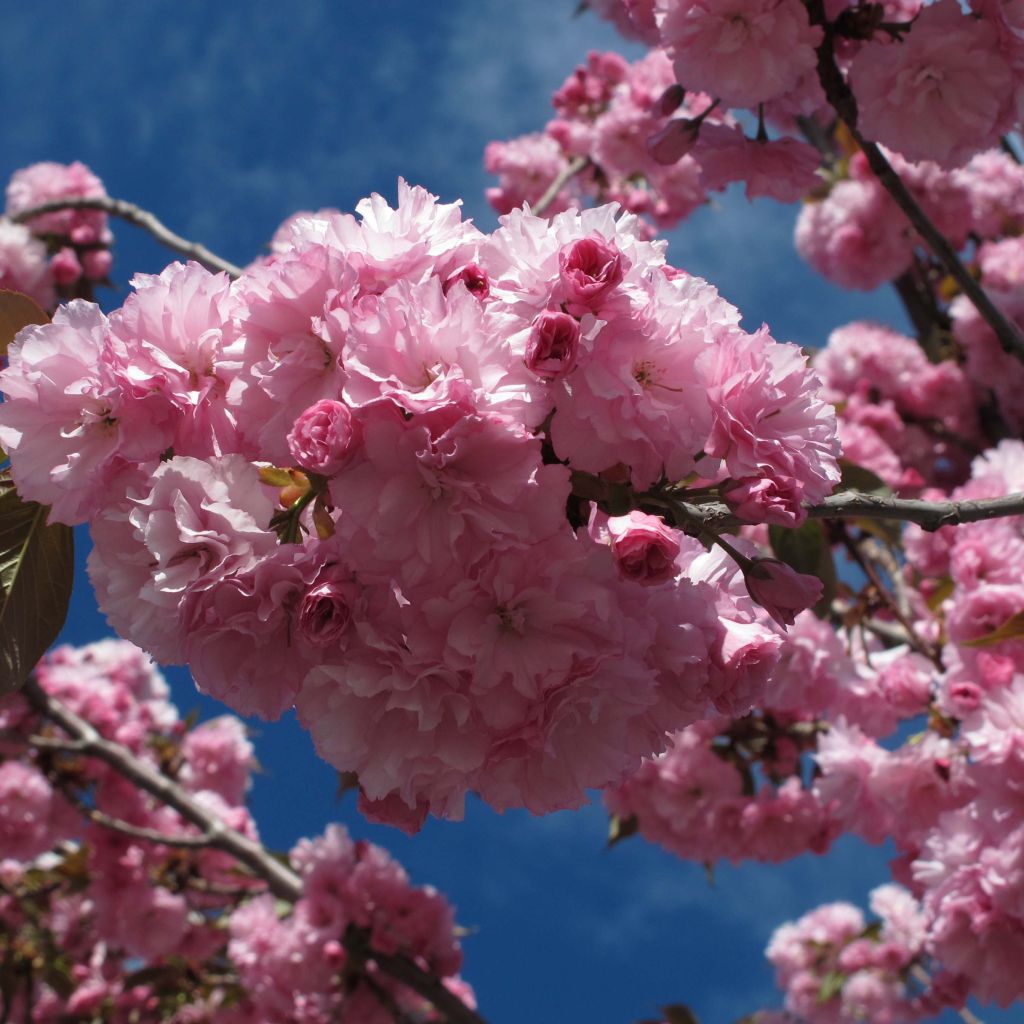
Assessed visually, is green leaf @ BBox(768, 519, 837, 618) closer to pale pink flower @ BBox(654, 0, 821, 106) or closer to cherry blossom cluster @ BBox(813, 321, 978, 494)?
pale pink flower @ BBox(654, 0, 821, 106)

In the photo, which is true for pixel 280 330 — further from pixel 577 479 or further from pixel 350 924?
pixel 350 924

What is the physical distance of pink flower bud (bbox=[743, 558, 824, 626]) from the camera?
3.74ft

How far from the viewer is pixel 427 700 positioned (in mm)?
1048

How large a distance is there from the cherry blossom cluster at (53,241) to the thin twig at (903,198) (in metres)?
3.45

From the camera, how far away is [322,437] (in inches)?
38.4

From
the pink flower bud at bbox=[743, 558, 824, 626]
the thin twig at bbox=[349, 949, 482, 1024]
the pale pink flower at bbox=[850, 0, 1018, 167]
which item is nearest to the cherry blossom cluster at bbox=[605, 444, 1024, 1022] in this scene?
the pink flower bud at bbox=[743, 558, 824, 626]

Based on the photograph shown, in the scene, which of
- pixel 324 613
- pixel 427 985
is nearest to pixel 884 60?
pixel 324 613

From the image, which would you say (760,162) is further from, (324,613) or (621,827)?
(621,827)

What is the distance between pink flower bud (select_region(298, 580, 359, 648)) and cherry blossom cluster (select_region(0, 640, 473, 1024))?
2.67 meters

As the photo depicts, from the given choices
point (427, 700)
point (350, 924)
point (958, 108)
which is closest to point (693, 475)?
point (427, 700)

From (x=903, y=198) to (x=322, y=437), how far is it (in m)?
1.42

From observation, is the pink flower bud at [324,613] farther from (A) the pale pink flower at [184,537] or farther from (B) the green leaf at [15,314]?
(B) the green leaf at [15,314]

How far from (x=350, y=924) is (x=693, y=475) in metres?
2.73

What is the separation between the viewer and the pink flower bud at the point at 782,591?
44.9 inches
